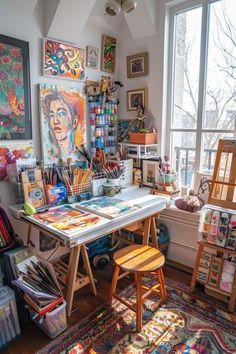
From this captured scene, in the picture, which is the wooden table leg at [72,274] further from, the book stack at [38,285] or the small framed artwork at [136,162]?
the small framed artwork at [136,162]

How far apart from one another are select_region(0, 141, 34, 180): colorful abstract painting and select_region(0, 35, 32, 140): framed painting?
0.17 ft

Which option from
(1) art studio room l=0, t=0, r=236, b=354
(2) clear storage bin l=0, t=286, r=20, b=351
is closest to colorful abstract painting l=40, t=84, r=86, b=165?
(1) art studio room l=0, t=0, r=236, b=354

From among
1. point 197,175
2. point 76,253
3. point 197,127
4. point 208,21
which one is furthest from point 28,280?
point 208,21

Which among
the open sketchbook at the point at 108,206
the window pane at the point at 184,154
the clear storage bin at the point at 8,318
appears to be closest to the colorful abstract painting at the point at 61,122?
the open sketchbook at the point at 108,206

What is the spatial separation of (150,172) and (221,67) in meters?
1.06

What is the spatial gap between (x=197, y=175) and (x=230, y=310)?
1066 millimetres

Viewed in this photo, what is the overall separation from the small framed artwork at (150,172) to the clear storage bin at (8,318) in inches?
56.5

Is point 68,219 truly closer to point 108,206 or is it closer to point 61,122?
point 108,206

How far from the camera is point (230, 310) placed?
177 centimetres

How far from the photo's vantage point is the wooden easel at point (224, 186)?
180 cm

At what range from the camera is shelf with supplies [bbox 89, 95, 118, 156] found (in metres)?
2.36

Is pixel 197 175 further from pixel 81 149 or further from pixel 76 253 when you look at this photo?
pixel 76 253

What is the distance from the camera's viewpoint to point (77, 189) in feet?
6.51

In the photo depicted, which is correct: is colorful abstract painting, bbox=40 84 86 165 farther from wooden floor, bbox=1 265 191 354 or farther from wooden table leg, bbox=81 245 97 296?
wooden floor, bbox=1 265 191 354
